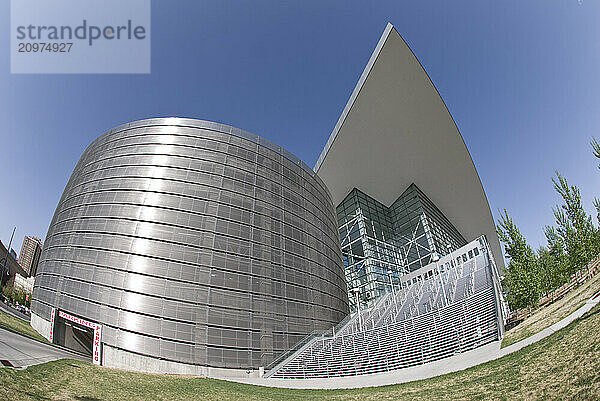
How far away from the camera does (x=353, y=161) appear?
42.6m

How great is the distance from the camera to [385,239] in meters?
42.2

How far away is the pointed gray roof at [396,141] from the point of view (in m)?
35.3

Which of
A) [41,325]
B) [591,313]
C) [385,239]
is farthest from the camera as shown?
[385,239]

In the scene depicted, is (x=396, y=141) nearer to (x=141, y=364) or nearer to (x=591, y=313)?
(x=591, y=313)

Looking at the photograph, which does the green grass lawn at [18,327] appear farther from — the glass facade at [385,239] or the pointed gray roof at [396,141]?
the pointed gray roof at [396,141]

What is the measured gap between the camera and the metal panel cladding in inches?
763

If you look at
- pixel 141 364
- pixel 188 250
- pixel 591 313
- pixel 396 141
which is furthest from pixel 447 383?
pixel 396 141

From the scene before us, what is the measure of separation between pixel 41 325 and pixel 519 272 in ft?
92.6

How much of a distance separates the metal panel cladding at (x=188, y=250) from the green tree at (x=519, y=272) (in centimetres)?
1396

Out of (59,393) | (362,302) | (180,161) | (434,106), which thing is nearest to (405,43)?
(434,106)

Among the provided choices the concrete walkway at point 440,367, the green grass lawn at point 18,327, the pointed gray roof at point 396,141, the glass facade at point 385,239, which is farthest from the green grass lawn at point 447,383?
the pointed gray roof at point 396,141

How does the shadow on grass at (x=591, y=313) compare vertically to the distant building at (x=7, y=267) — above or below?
below

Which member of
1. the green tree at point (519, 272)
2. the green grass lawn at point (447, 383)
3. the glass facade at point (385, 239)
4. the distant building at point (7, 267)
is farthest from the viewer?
the distant building at point (7, 267)

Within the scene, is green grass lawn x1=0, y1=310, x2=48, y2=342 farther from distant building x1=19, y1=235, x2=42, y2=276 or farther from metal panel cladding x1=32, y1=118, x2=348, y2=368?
distant building x1=19, y1=235, x2=42, y2=276
